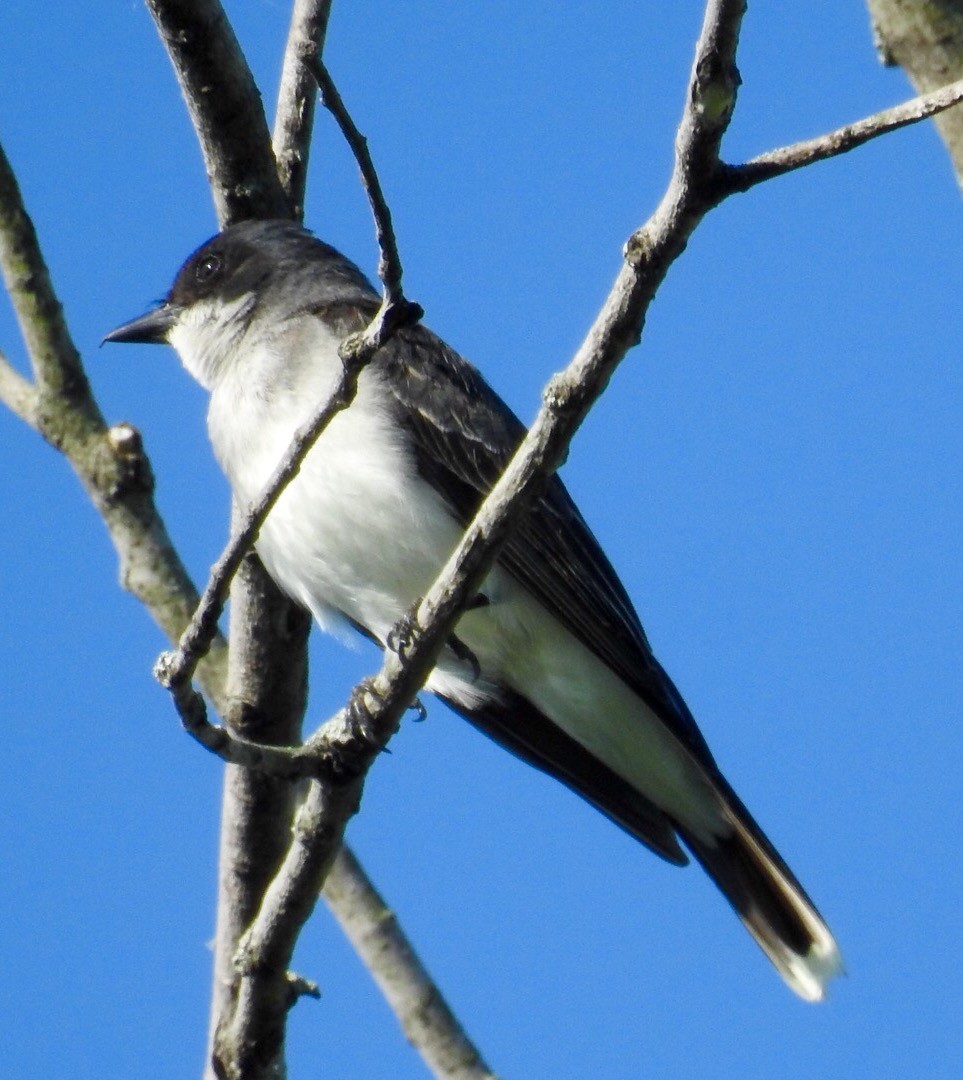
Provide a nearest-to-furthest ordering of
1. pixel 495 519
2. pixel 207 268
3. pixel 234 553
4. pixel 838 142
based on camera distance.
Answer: pixel 838 142 → pixel 234 553 → pixel 495 519 → pixel 207 268

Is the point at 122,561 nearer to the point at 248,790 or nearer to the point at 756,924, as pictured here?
the point at 248,790

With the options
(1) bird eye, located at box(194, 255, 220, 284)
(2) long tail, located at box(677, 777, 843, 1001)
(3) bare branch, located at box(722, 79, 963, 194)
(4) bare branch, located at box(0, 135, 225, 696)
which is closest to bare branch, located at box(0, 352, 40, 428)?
(4) bare branch, located at box(0, 135, 225, 696)

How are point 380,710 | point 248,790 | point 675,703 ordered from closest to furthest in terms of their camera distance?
point 380,710 < point 248,790 < point 675,703

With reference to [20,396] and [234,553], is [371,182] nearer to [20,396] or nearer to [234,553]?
[234,553]

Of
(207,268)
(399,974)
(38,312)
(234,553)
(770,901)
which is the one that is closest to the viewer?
(234,553)

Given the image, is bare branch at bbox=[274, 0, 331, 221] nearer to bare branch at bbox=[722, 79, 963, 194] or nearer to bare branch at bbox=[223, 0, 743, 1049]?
bare branch at bbox=[223, 0, 743, 1049]

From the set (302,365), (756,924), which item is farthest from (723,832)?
(302,365)

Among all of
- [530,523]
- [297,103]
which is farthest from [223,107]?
[530,523]
